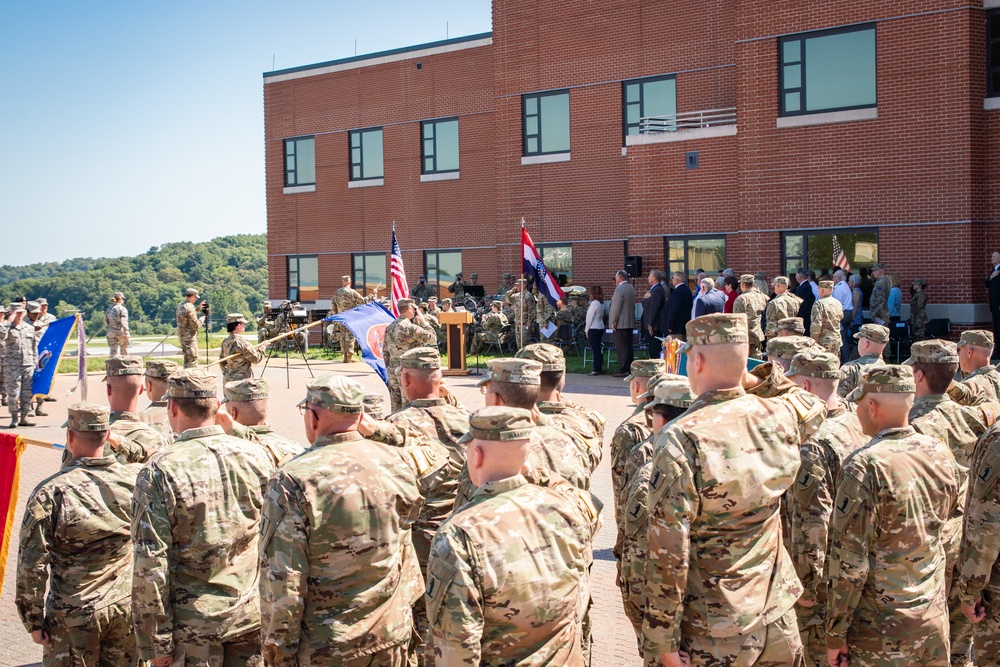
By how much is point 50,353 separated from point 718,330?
11.4 meters

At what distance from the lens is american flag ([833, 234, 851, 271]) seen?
22.6m

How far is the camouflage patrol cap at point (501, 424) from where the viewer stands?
377cm

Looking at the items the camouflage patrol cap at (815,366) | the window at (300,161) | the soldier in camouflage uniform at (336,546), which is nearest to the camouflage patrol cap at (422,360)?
the soldier in camouflage uniform at (336,546)

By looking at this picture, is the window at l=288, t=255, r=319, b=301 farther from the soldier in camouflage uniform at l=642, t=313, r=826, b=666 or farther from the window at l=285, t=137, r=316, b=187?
the soldier in camouflage uniform at l=642, t=313, r=826, b=666

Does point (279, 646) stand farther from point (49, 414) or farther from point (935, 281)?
point (935, 281)

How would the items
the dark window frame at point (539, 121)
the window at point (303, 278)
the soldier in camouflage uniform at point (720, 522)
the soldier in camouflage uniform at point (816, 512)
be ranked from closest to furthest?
the soldier in camouflage uniform at point (720, 522) < the soldier in camouflage uniform at point (816, 512) < the dark window frame at point (539, 121) < the window at point (303, 278)

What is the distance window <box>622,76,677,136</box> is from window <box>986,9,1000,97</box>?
326 inches

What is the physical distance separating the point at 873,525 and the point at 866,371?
2.74 feet

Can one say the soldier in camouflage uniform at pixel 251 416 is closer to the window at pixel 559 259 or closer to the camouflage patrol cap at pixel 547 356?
the camouflage patrol cap at pixel 547 356

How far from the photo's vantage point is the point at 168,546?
16.1ft

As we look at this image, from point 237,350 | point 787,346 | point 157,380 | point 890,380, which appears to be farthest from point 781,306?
point 890,380

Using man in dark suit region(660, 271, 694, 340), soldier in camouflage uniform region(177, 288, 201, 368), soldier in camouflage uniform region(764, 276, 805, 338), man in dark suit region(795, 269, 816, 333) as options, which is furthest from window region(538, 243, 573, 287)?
soldier in camouflage uniform region(764, 276, 805, 338)

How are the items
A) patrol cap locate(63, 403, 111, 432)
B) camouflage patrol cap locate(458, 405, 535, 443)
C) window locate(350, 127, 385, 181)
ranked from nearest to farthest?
camouflage patrol cap locate(458, 405, 535, 443) → patrol cap locate(63, 403, 111, 432) → window locate(350, 127, 385, 181)

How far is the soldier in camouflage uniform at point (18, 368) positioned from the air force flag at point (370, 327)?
23.7 ft
